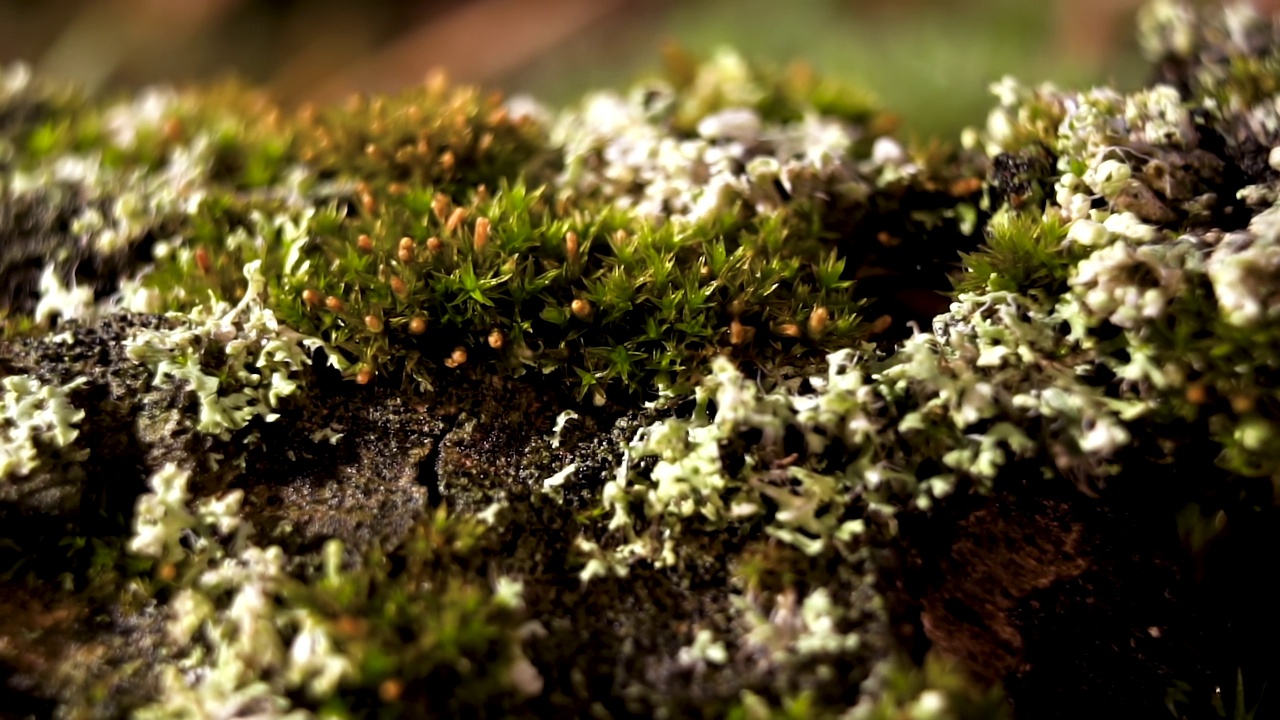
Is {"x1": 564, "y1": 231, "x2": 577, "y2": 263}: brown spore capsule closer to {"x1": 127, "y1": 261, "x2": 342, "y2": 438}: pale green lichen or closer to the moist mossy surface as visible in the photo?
the moist mossy surface

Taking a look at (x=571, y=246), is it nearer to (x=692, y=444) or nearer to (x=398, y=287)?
(x=398, y=287)

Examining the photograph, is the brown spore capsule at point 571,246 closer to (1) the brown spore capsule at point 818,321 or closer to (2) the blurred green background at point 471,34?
(1) the brown spore capsule at point 818,321

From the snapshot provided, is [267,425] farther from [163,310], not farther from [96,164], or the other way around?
[96,164]

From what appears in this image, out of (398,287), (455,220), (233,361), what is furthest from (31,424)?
(455,220)

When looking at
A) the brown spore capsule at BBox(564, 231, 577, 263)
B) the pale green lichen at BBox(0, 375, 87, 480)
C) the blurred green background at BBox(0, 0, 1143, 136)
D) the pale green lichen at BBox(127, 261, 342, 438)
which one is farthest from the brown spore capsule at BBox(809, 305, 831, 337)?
the blurred green background at BBox(0, 0, 1143, 136)

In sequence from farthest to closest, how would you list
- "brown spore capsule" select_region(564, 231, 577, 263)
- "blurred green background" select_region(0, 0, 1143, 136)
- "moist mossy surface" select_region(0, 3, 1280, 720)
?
"blurred green background" select_region(0, 0, 1143, 136) < "brown spore capsule" select_region(564, 231, 577, 263) < "moist mossy surface" select_region(0, 3, 1280, 720)

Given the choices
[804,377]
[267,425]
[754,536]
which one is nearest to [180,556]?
[267,425]
